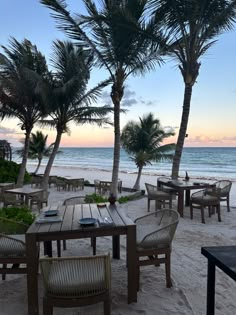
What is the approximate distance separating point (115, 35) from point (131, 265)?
695 centimetres

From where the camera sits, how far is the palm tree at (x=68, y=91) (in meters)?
10.7

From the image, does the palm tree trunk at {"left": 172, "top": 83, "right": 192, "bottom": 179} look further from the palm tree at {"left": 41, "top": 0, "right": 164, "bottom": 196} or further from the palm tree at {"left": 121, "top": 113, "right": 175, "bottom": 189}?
the palm tree at {"left": 121, "top": 113, "right": 175, "bottom": 189}

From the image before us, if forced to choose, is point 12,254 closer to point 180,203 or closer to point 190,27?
point 180,203

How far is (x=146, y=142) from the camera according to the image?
1277 centimetres

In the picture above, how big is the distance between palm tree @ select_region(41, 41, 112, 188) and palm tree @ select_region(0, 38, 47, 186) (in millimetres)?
547

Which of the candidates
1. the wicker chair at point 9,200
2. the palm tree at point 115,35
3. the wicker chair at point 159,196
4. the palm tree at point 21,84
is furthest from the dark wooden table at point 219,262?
the palm tree at point 21,84

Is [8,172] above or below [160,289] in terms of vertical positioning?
above

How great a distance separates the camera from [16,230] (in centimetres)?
438

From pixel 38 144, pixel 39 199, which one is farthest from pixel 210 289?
pixel 38 144

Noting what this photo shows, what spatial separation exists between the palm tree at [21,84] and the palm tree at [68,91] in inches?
21.5

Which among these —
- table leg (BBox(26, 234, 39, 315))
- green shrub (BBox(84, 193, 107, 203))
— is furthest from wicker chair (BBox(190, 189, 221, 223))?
table leg (BBox(26, 234, 39, 315))

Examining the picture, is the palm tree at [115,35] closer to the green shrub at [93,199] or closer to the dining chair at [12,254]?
the green shrub at [93,199]

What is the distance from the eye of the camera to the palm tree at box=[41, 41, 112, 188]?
10703mm

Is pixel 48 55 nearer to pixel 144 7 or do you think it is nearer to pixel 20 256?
pixel 144 7
